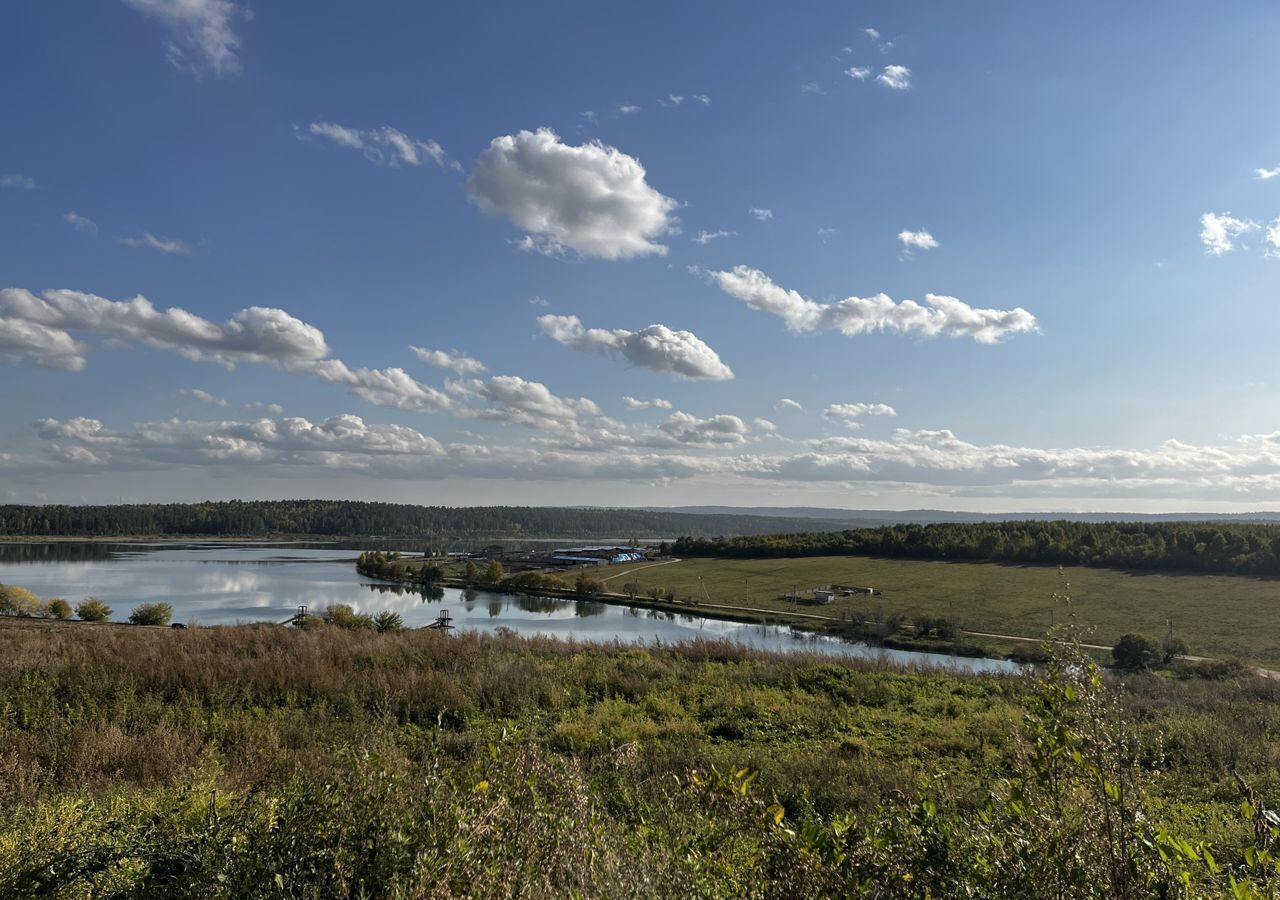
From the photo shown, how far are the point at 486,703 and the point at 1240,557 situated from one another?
6538 centimetres

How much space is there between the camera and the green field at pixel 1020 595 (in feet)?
129

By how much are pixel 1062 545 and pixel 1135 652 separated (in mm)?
42178

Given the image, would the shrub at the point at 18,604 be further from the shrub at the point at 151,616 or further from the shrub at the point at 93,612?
the shrub at the point at 151,616

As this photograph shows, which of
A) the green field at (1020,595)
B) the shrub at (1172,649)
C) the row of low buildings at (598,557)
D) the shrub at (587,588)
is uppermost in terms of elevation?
the shrub at (1172,649)

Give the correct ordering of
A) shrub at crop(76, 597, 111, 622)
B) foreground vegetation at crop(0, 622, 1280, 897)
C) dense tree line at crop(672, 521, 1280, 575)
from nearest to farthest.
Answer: foreground vegetation at crop(0, 622, 1280, 897), shrub at crop(76, 597, 111, 622), dense tree line at crop(672, 521, 1280, 575)

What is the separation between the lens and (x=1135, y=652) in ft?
105

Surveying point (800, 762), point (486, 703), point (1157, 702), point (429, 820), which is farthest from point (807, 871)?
point (1157, 702)

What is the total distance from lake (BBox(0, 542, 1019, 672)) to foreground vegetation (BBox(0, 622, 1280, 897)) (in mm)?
13314

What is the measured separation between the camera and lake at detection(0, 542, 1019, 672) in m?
42.2

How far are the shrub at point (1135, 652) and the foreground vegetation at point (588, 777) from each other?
51.5 feet

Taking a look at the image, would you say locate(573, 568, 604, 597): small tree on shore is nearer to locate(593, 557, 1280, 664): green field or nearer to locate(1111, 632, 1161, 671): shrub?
locate(593, 557, 1280, 664): green field

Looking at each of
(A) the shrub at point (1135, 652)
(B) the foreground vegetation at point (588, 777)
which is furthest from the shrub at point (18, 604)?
(A) the shrub at point (1135, 652)

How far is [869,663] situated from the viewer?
2228 cm

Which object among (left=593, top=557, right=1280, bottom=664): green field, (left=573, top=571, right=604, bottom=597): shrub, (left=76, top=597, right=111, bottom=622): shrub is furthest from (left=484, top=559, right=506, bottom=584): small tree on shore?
(left=76, top=597, right=111, bottom=622): shrub
